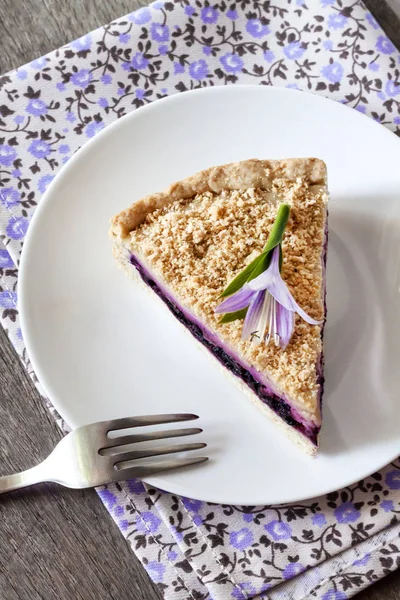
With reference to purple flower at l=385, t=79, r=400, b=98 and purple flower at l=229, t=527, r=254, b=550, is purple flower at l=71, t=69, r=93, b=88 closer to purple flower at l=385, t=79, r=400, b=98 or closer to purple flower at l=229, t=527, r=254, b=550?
purple flower at l=385, t=79, r=400, b=98

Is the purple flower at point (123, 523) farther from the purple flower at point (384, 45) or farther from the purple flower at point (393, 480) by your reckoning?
the purple flower at point (384, 45)

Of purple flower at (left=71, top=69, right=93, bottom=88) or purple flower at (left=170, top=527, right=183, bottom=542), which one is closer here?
purple flower at (left=170, top=527, right=183, bottom=542)

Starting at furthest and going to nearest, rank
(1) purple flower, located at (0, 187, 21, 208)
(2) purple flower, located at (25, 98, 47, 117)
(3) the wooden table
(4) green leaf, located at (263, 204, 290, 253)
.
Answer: (2) purple flower, located at (25, 98, 47, 117)
(1) purple flower, located at (0, 187, 21, 208)
(3) the wooden table
(4) green leaf, located at (263, 204, 290, 253)

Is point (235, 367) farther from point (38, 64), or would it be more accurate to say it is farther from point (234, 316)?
point (38, 64)

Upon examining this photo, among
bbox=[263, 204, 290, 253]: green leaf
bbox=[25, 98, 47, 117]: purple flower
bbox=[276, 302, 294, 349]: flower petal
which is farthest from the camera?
bbox=[25, 98, 47, 117]: purple flower

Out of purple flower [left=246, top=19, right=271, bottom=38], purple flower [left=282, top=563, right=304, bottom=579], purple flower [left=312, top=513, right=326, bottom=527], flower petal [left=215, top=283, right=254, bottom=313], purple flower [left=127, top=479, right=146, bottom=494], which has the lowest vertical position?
purple flower [left=282, top=563, right=304, bottom=579]

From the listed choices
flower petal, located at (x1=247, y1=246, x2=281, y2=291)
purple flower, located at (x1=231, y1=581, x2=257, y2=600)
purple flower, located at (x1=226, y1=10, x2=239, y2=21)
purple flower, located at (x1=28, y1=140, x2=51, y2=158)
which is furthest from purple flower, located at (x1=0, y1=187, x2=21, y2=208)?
purple flower, located at (x1=231, y1=581, x2=257, y2=600)

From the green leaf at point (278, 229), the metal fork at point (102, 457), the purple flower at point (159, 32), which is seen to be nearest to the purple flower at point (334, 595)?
the metal fork at point (102, 457)

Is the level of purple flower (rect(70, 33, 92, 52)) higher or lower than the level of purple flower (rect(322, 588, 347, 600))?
higher
